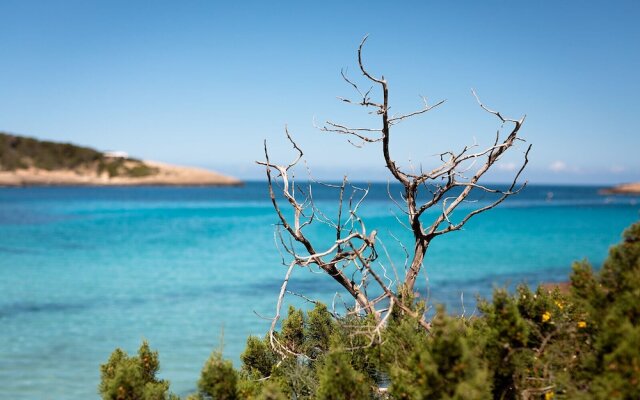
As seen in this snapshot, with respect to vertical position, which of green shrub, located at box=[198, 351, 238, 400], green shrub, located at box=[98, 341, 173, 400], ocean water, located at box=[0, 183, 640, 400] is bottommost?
ocean water, located at box=[0, 183, 640, 400]

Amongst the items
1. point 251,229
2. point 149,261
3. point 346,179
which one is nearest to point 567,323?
point 346,179

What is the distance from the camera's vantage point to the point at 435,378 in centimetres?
336

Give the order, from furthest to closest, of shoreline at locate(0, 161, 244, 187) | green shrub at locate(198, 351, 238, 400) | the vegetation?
the vegetation < shoreline at locate(0, 161, 244, 187) < green shrub at locate(198, 351, 238, 400)

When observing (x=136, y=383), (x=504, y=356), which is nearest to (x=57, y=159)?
(x=136, y=383)

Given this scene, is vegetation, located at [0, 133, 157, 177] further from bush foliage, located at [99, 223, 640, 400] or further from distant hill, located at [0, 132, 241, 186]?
bush foliage, located at [99, 223, 640, 400]

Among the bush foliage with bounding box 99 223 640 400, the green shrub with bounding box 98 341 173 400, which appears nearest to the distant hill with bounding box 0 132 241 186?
the green shrub with bounding box 98 341 173 400

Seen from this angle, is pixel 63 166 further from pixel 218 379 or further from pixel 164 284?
pixel 218 379

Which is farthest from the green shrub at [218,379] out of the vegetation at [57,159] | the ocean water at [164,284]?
the vegetation at [57,159]

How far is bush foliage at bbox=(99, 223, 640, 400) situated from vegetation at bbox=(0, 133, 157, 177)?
6974 inches

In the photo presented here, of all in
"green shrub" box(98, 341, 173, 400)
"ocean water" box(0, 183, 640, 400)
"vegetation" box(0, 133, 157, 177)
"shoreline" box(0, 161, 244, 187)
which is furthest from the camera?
"vegetation" box(0, 133, 157, 177)

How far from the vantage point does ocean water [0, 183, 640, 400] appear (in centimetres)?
1435

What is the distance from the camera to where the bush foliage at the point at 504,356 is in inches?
130

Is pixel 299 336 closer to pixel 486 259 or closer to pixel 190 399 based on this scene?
pixel 190 399

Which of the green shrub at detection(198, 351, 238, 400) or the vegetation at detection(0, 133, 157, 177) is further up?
the vegetation at detection(0, 133, 157, 177)
